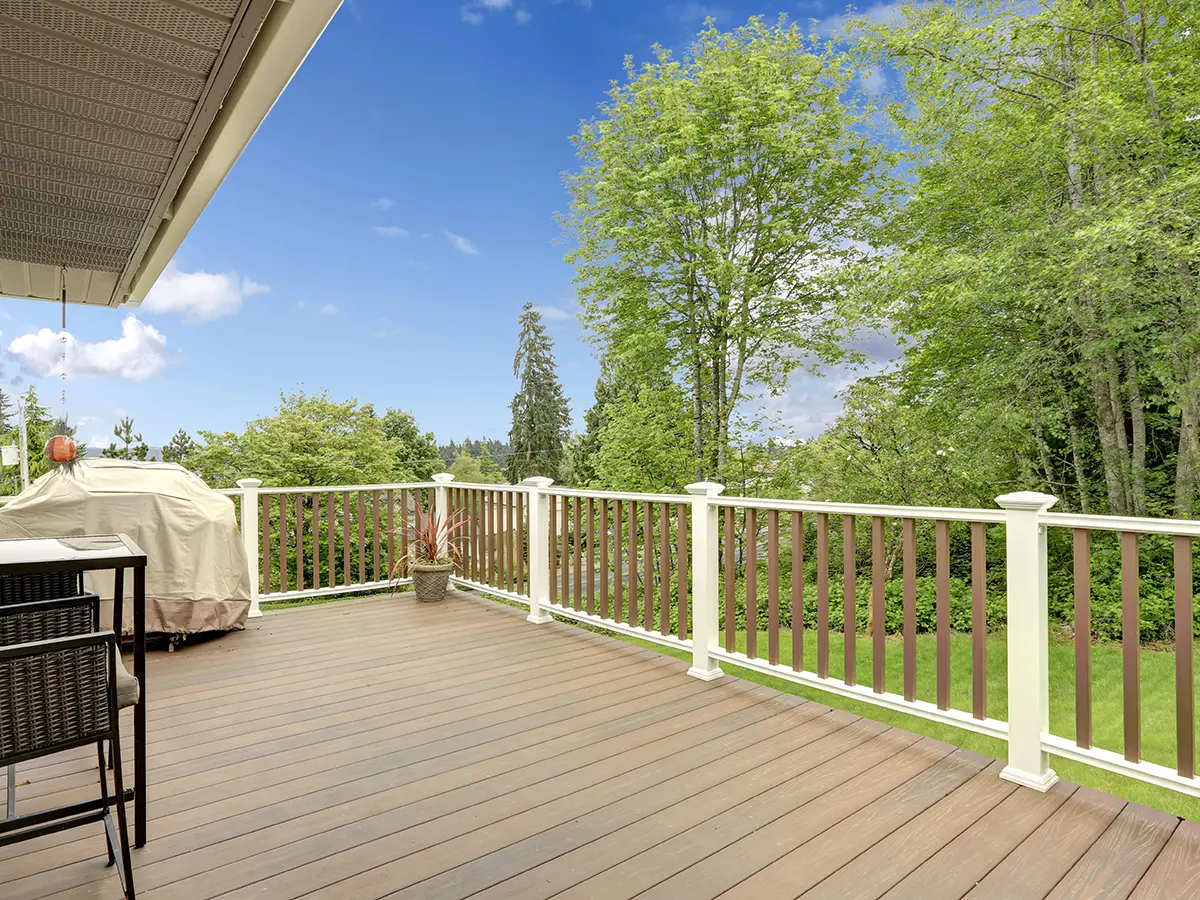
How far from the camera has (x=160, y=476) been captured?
4086mm

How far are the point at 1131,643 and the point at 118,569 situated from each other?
3.02 meters

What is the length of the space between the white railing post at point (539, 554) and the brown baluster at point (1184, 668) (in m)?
3.38

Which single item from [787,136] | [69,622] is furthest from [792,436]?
[69,622]

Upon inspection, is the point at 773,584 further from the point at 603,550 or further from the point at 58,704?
the point at 58,704

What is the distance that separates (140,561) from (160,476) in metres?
2.69

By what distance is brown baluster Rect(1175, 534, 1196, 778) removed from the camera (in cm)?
203

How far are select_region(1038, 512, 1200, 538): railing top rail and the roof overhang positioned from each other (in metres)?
2.70

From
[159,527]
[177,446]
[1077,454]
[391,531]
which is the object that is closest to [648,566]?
[391,531]

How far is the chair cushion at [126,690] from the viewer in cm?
177

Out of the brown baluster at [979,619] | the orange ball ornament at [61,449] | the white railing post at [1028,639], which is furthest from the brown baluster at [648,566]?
the orange ball ornament at [61,449]

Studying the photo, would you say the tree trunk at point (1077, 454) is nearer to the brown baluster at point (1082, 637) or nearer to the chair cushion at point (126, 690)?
the brown baluster at point (1082, 637)

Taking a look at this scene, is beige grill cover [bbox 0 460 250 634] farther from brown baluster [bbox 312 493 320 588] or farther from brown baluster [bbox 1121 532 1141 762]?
brown baluster [bbox 1121 532 1141 762]

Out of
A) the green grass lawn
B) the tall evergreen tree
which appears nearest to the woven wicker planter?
the green grass lawn

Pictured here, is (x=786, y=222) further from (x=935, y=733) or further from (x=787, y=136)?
(x=935, y=733)
